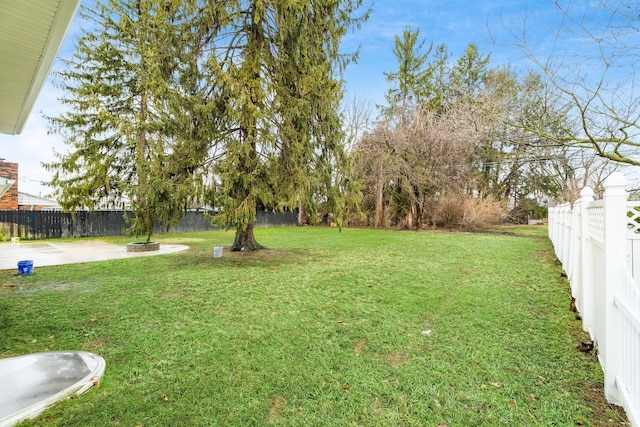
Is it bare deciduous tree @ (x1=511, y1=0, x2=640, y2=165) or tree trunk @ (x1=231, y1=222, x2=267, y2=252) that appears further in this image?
tree trunk @ (x1=231, y1=222, x2=267, y2=252)

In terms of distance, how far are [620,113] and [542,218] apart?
23351 mm

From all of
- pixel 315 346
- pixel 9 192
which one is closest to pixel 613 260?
pixel 315 346

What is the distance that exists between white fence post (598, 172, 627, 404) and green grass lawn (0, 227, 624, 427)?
21 centimetres

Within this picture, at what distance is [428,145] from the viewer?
17109mm

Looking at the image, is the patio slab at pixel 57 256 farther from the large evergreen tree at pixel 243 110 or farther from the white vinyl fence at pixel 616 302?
the white vinyl fence at pixel 616 302

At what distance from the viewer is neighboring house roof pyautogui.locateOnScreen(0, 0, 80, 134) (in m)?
2.90

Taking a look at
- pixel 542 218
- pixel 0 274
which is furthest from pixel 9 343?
pixel 542 218

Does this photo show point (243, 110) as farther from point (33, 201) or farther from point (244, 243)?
point (33, 201)

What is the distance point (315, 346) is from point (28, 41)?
430cm

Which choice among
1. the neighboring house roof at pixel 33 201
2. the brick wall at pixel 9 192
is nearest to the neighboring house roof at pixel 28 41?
the brick wall at pixel 9 192

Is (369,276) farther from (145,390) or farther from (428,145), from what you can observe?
(428,145)

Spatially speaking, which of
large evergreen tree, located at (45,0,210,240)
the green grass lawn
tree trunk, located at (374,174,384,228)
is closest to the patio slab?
the green grass lawn

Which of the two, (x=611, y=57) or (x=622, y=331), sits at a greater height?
(x=611, y=57)

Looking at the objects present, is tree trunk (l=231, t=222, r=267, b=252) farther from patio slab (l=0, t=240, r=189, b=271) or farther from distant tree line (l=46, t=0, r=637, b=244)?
patio slab (l=0, t=240, r=189, b=271)
